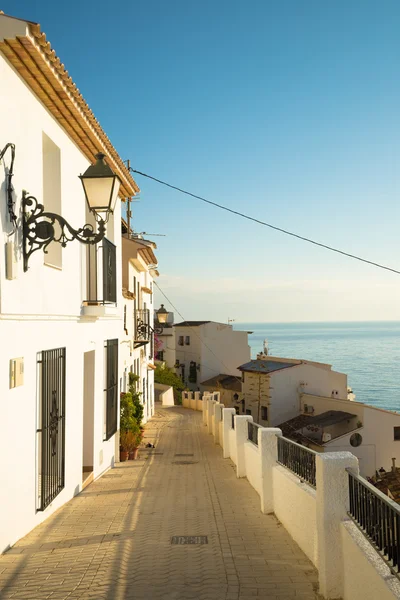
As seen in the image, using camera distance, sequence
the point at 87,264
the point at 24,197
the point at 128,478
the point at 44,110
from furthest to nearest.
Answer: the point at 128,478 → the point at 87,264 → the point at 44,110 → the point at 24,197

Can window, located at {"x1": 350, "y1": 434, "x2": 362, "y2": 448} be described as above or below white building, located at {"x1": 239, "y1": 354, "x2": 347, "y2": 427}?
below

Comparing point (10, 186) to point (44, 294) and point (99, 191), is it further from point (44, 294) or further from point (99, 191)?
point (44, 294)

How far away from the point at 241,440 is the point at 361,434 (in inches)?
902

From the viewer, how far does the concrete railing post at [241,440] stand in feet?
38.7

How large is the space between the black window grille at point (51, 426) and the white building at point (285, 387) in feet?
107

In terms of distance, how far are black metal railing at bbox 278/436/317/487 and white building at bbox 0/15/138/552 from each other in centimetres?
329

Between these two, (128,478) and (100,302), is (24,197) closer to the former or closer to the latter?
(100,302)

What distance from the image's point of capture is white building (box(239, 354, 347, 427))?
4050 centimetres

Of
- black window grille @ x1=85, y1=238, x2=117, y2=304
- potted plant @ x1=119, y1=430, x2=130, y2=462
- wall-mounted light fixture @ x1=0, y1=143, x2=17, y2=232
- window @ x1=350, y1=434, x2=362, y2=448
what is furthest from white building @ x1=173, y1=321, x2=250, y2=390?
wall-mounted light fixture @ x1=0, y1=143, x2=17, y2=232

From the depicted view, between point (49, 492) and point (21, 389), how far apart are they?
2.05 metres

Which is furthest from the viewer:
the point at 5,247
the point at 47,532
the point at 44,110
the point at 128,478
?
the point at 128,478

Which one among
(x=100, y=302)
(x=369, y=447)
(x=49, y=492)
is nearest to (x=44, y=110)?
(x=100, y=302)

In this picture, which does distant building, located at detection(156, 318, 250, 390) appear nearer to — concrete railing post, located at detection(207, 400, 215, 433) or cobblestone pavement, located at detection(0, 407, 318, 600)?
concrete railing post, located at detection(207, 400, 215, 433)

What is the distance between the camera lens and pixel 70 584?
220 inches
